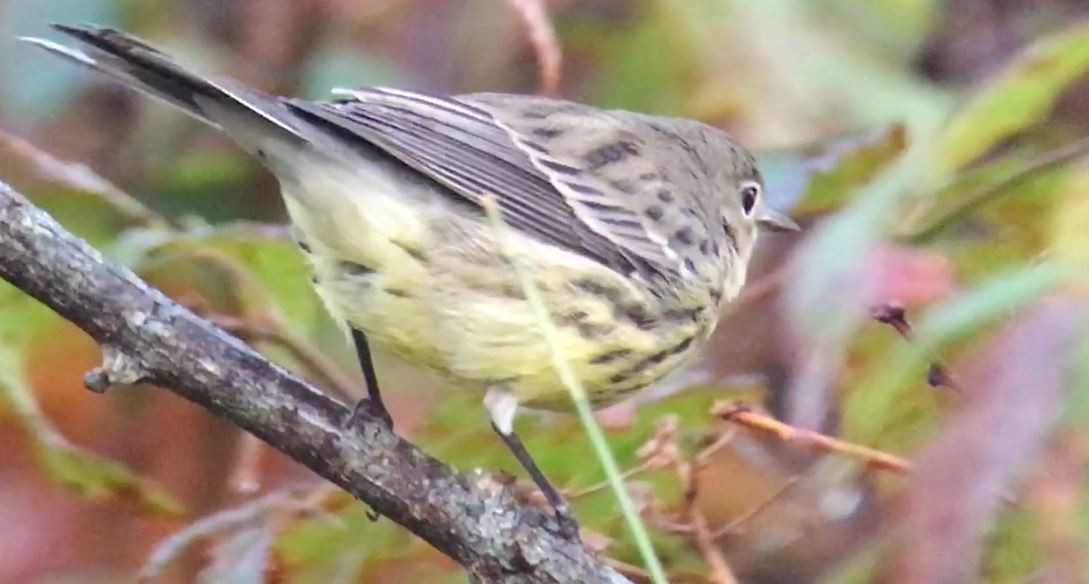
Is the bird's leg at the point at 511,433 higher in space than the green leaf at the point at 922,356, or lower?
lower

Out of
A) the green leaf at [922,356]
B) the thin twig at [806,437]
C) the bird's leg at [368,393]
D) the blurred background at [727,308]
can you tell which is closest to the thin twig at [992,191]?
the blurred background at [727,308]

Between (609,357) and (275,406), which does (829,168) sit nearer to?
(609,357)

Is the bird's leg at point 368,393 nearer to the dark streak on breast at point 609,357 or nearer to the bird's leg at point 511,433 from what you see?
the bird's leg at point 511,433

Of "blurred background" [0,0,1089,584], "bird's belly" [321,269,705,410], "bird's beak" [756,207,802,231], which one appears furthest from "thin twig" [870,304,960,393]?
"bird's beak" [756,207,802,231]

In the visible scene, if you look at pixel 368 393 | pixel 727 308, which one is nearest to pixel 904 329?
pixel 368 393

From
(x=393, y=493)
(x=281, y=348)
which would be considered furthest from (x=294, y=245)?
(x=393, y=493)

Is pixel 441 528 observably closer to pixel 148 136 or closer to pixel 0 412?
pixel 0 412
